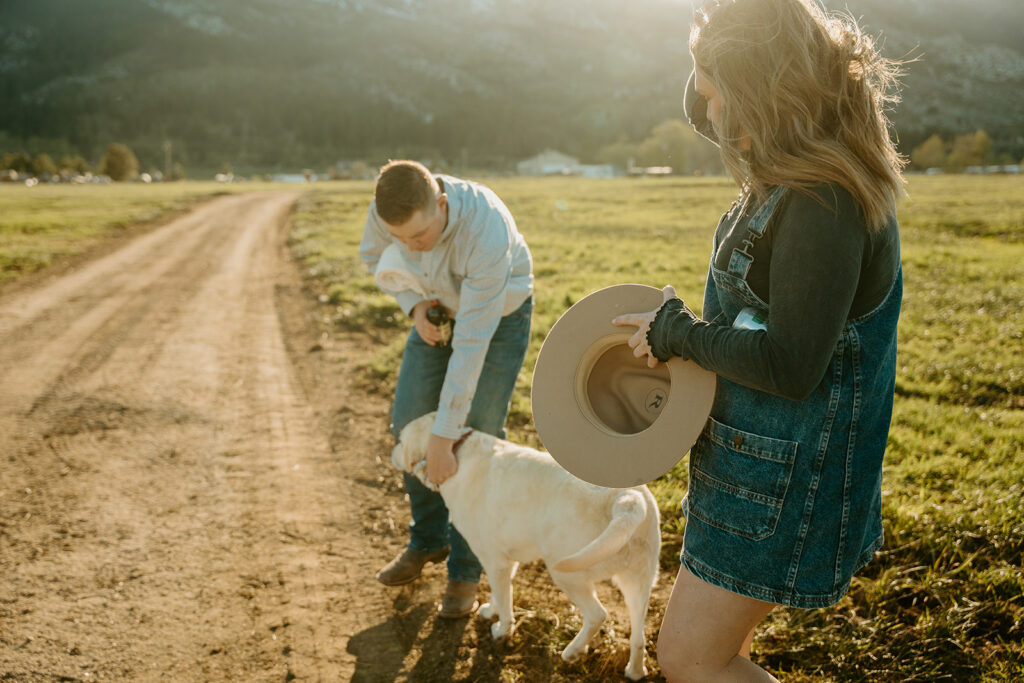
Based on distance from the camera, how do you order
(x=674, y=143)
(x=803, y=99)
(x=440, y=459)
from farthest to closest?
1. (x=674, y=143)
2. (x=440, y=459)
3. (x=803, y=99)

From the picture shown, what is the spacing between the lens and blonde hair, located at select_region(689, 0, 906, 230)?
5.80 feet

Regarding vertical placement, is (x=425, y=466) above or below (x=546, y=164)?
below

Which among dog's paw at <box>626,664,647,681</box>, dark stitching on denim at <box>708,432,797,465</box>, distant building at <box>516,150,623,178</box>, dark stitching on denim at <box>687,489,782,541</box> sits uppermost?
distant building at <box>516,150,623,178</box>

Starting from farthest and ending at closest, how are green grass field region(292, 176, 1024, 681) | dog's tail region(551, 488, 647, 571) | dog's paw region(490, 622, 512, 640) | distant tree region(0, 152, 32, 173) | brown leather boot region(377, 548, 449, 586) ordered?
distant tree region(0, 152, 32, 173) < brown leather boot region(377, 548, 449, 586) < dog's paw region(490, 622, 512, 640) < green grass field region(292, 176, 1024, 681) < dog's tail region(551, 488, 647, 571)

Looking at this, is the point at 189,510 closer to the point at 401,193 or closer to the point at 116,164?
the point at 401,193

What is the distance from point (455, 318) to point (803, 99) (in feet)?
7.96

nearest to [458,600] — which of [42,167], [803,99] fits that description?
[803,99]

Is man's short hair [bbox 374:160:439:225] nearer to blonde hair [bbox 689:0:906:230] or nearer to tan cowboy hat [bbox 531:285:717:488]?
tan cowboy hat [bbox 531:285:717:488]

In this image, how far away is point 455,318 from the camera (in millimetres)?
3893

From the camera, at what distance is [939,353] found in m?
8.54

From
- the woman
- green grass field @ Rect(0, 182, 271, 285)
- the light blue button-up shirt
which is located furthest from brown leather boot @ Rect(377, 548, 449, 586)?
green grass field @ Rect(0, 182, 271, 285)

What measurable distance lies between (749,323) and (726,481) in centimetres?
50

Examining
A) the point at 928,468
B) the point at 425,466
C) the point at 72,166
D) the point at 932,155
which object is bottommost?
the point at 928,468

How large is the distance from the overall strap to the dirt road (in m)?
2.91
